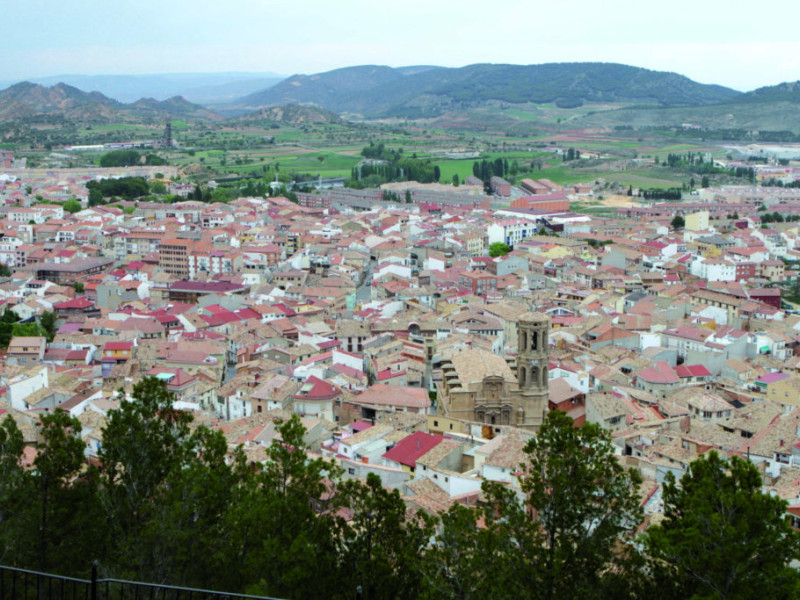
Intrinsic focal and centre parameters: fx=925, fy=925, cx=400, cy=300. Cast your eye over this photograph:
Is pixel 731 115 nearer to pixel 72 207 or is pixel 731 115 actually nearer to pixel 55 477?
pixel 72 207

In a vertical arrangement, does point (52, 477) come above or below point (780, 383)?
above

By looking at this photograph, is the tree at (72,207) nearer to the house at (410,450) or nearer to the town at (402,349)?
the town at (402,349)

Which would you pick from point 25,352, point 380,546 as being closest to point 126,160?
point 25,352

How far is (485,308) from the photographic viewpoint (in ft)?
76.5

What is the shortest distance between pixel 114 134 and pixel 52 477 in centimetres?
8660

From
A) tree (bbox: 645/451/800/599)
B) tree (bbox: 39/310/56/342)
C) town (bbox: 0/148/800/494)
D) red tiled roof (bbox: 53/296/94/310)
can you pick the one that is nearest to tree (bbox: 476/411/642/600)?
tree (bbox: 645/451/800/599)

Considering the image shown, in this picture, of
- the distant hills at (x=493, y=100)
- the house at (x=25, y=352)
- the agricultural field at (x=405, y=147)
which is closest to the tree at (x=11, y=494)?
the house at (x=25, y=352)

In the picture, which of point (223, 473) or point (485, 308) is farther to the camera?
point (485, 308)

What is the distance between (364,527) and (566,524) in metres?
1.60

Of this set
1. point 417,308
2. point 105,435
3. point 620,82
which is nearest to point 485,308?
point 417,308

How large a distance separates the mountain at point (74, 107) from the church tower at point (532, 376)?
93.9 meters

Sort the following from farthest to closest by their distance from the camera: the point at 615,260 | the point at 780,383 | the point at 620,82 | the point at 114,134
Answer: the point at 620,82
the point at 114,134
the point at 615,260
the point at 780,383

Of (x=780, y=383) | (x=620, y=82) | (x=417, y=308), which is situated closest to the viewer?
(x=780, y=383)

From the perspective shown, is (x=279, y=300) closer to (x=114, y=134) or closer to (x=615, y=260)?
(x=615, y=260)
